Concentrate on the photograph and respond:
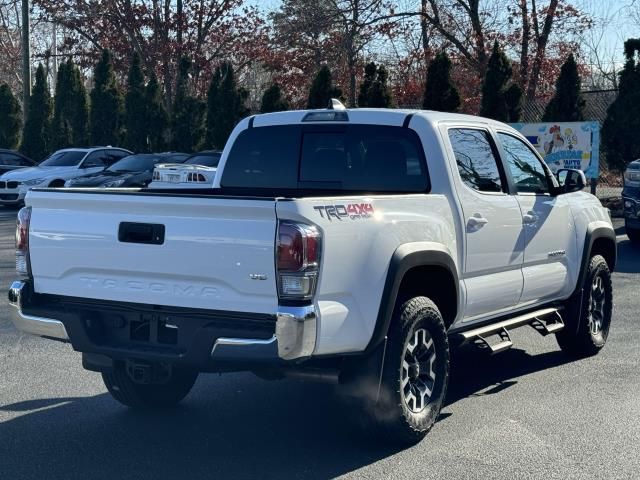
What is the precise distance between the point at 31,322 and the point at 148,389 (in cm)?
116

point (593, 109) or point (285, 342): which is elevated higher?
point (593, 109)

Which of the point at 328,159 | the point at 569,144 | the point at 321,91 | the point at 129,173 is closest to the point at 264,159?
the point at 328,159

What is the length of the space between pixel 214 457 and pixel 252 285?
3.91 ft

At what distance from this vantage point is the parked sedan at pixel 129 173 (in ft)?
69.2

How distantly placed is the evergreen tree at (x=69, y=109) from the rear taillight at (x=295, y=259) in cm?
3086

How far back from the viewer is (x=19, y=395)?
6.73m

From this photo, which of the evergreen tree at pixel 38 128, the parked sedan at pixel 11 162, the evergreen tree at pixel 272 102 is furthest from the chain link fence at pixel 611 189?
the evergreen tree at pixel 38 128

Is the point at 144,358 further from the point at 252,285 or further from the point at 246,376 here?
the point at 246,376

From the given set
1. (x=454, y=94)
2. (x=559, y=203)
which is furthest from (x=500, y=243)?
(x=454, y=94)

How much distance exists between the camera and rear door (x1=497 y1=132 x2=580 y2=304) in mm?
6945

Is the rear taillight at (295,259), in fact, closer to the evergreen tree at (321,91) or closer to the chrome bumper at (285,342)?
the chrome bumper at (285,342)

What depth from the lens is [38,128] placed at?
35.6m

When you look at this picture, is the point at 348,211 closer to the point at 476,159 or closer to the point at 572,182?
the point at 476,159

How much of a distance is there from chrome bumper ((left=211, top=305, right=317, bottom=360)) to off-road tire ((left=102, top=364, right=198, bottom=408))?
1.52 metres
